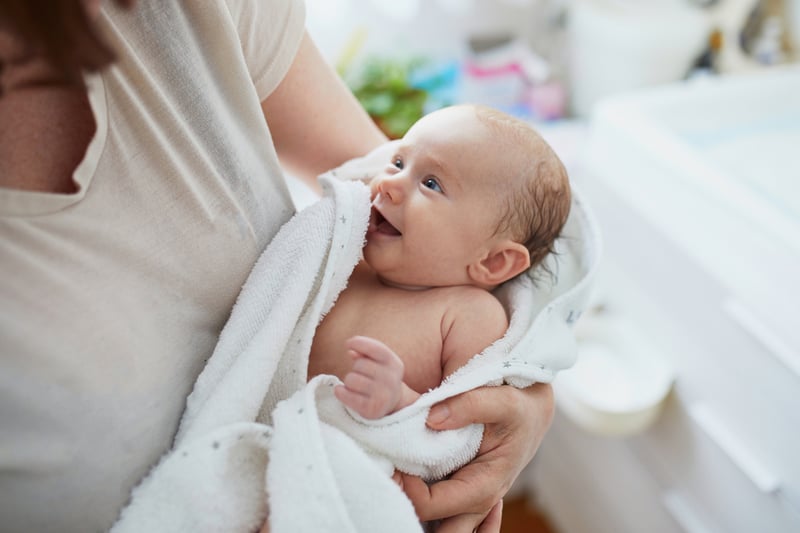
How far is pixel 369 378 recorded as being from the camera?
2.03 feet

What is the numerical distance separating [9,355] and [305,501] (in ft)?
0.87

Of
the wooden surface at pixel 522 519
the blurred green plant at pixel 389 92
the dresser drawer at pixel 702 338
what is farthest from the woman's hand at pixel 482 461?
the wooden surface at pixel 522 519

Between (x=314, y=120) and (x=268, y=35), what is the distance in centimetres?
13

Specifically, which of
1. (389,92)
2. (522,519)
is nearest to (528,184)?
(389,92)

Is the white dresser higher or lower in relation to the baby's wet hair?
lower

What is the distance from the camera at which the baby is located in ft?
2.47

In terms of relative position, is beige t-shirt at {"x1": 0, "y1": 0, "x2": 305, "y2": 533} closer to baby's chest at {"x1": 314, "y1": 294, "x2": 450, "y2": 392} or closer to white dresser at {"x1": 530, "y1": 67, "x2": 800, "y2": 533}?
baby's chest at {"x1": 314, "y1": 294, "x2": 450, "y2": 392}

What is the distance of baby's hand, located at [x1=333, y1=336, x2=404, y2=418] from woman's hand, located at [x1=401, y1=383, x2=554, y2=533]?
0.26ft

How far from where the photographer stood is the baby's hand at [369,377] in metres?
0.62

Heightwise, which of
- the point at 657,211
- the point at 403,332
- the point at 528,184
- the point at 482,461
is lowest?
the point at 657,211

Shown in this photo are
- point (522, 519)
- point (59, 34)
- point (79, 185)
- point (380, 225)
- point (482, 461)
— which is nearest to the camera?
point (59, 34)

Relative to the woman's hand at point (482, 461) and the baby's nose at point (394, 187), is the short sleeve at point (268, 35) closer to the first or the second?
the baby's nose at point (394, 187)

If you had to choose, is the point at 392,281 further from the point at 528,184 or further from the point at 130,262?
the point at 130,262

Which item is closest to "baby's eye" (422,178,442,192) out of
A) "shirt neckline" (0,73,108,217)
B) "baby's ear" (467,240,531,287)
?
"baby's ear" (467,240,531,287)
